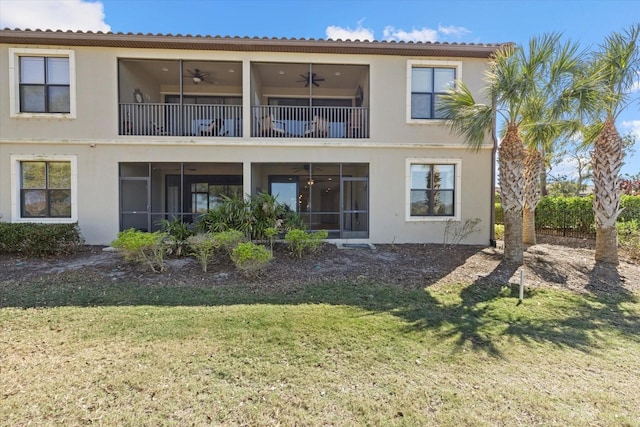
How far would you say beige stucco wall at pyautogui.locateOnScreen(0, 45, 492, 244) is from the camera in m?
9.87

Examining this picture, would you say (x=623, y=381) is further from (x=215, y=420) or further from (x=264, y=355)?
(x=215, y=420)

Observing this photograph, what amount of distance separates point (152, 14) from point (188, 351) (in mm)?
12747

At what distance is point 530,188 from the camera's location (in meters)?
10.7

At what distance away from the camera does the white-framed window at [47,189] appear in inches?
392

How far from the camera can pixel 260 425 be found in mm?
2539

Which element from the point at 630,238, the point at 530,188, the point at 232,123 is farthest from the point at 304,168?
the point at 630,238

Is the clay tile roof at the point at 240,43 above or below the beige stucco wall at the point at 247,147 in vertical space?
above

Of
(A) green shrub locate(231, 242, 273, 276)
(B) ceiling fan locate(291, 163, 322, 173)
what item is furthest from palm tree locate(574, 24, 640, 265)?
(B) ceiling fan locate(291, 163, 322, 173)

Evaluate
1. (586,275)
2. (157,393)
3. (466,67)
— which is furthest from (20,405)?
(466,67)

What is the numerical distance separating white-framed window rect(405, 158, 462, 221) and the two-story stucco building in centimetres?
4

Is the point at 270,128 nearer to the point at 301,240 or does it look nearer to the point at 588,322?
the point at 301,240

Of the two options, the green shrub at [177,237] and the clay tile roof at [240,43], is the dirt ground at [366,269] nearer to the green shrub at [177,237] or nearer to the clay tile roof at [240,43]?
the green shrub at [177,237]

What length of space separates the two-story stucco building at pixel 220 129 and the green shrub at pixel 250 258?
13.3 ft

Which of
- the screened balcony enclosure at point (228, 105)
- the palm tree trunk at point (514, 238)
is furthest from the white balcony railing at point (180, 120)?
the palm tree trunk at point (514, 238)
